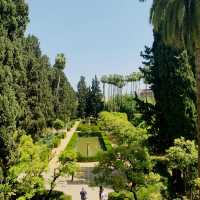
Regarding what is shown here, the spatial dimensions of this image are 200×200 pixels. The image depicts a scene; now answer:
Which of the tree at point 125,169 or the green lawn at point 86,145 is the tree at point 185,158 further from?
the green lawn at point 86,145

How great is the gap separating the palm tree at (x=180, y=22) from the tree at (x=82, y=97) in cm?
9217

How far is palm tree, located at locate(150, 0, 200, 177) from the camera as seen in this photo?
1938cm

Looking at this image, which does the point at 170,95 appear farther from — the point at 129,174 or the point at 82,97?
the point at 82,97

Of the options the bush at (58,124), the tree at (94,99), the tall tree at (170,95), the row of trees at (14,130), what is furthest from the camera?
the tree at (94,99)

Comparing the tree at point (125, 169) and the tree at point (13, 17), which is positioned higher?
the tree at point (13, 17)

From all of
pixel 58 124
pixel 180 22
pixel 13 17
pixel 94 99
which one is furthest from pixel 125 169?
pixel 94 99

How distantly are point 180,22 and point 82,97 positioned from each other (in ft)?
316

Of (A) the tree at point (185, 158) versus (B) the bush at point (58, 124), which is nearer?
(A) the tree at point (185, 158)

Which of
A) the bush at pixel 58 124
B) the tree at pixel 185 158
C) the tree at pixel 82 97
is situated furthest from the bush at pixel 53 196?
the tree at pixel 82 97

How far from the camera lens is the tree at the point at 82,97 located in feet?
374

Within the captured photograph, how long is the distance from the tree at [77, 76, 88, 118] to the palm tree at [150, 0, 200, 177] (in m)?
92.2

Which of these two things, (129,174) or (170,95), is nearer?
(129,174)

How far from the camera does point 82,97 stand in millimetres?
115812

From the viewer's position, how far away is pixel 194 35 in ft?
64.0
